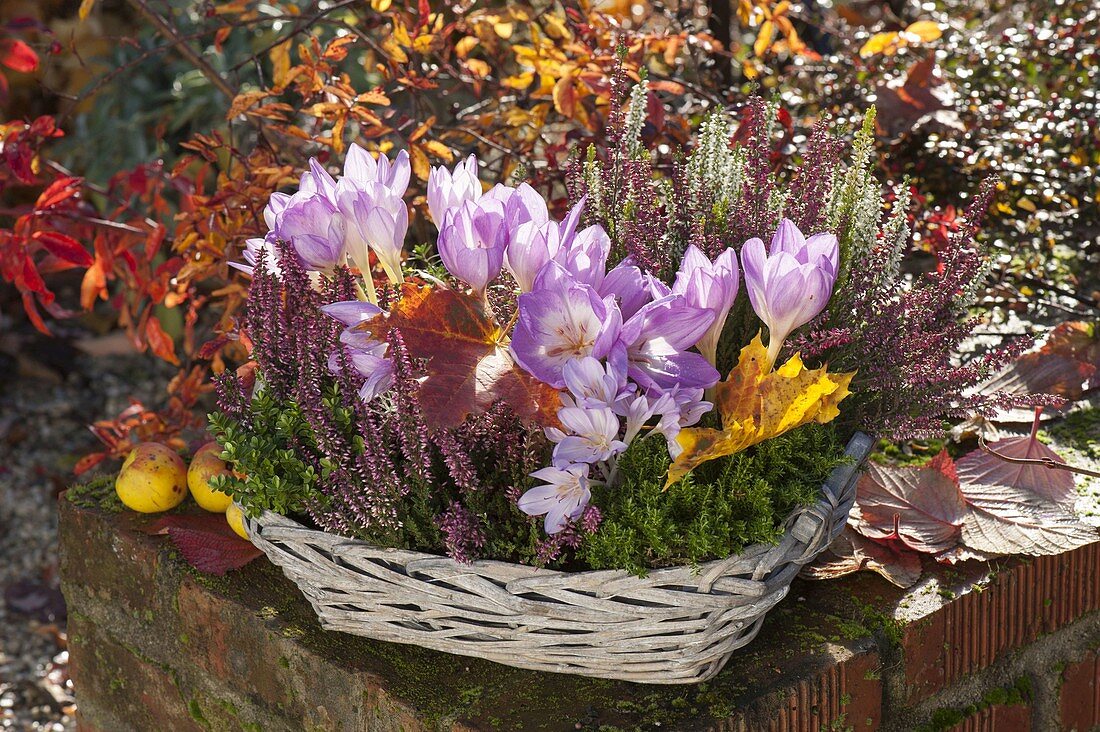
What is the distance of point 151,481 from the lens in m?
1.87

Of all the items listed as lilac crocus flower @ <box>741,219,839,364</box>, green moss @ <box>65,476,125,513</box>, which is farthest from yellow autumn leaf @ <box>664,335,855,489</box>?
green moss @ <box>65,476,125,513</box>

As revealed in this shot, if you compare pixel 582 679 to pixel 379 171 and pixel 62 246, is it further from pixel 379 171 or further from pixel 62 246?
pixel 62 246

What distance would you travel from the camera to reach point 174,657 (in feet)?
5.84

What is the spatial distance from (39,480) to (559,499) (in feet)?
10.8

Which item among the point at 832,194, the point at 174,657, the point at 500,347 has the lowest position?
the point at 174,657

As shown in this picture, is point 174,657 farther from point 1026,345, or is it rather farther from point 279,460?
point 1026,345

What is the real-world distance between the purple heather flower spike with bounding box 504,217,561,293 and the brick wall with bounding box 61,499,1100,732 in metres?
0.54

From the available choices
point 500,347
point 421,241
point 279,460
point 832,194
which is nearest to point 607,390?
point 500,347

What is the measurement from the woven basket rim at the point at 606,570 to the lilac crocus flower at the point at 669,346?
0.65ft

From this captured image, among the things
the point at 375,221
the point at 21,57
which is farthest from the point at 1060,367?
the point at 21,57

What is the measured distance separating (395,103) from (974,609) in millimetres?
2431

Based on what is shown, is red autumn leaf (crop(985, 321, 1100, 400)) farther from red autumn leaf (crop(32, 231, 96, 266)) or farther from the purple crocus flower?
red autumn leaf (crop(32, 231, 96, 266))

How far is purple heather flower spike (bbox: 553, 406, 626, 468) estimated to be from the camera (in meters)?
1.10

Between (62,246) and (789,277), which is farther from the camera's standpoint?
(62,246)
